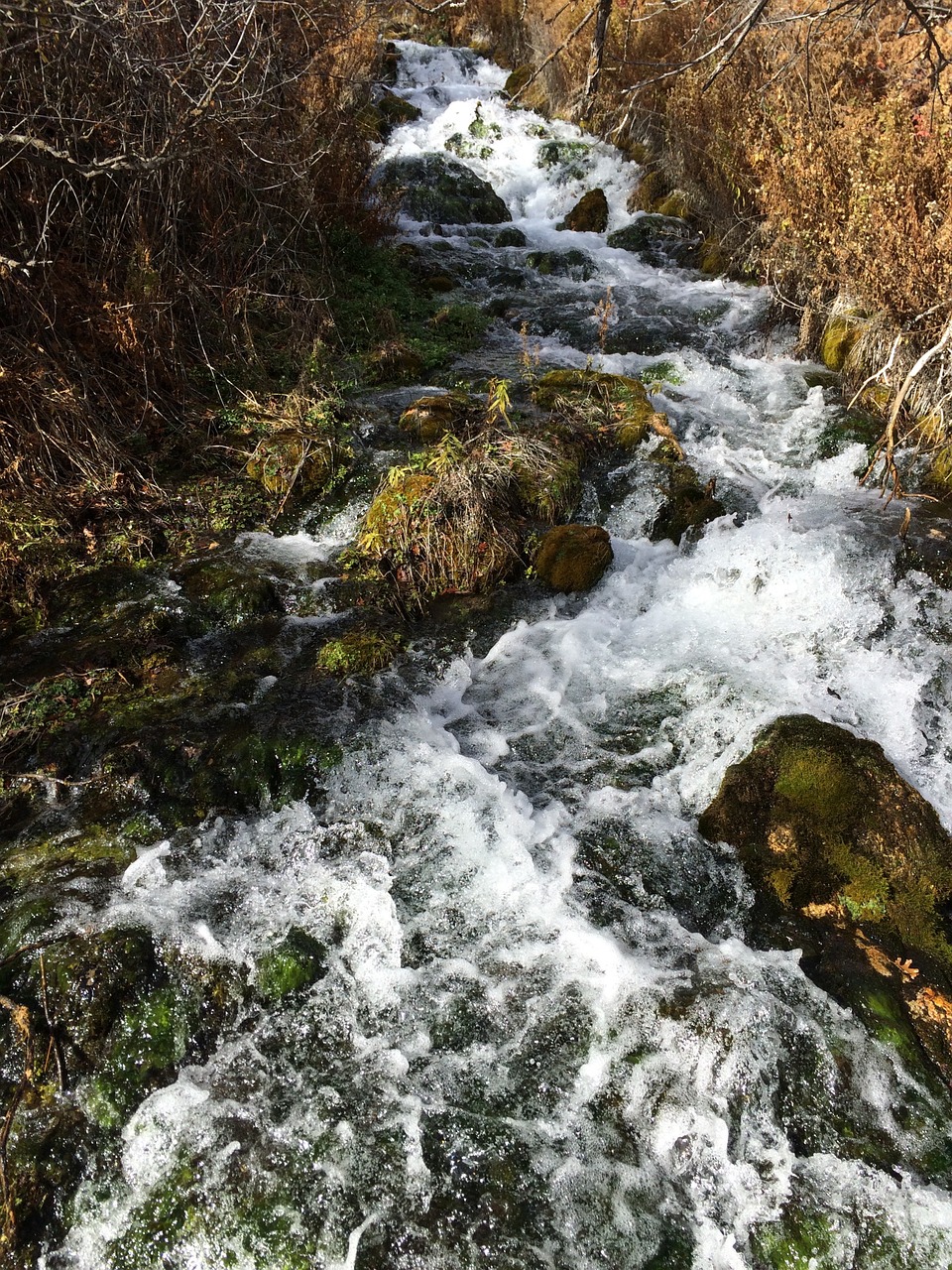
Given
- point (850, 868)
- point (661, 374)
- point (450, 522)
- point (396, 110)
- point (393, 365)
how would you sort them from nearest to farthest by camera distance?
point (850, 868) → point (450, 522) → point (393, 365) → point (661, 374) → point (396, 110)

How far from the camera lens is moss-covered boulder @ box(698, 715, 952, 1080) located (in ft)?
A: 9.66

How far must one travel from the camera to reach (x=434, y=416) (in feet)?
20.6

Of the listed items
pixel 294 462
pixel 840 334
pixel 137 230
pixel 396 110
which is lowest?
pixel 294 462

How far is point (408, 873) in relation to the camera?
3.43 metres

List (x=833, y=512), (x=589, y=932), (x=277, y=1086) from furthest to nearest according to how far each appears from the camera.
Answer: (x=833, y=512) < (x=589, y=932) < (x=277, y=1086)

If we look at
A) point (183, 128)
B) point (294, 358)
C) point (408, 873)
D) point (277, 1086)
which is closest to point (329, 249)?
point (294, 358)

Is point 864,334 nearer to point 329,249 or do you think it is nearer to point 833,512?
point 833,512

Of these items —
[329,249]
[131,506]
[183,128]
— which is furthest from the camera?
[329,249]

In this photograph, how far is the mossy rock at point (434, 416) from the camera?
6163mm

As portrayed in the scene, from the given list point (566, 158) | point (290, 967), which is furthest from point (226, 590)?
point (566, 158)

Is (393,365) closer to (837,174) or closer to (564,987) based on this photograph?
(837,174)

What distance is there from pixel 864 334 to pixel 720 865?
541 cm

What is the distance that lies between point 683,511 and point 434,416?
7.21 feet

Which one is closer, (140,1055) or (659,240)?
(140,1055)
